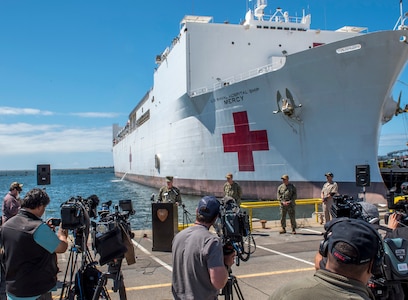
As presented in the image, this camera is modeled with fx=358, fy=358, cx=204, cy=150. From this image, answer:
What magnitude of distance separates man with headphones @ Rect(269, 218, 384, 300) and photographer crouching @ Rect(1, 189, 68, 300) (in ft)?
6.10

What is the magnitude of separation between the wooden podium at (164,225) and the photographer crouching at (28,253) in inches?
166

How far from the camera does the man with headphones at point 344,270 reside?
4.27 feet

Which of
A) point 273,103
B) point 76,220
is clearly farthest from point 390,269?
point 273,103

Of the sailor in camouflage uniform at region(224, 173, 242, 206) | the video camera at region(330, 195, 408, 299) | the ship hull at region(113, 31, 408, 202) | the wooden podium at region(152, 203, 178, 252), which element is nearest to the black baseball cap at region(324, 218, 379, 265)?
the video camera at region(330, 195, 408, 299)

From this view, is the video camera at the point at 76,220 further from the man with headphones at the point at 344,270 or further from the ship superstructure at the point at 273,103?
the ship superstructure at the point at 273,103

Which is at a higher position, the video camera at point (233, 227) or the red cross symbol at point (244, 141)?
the red cross symbol at point (244, 141)

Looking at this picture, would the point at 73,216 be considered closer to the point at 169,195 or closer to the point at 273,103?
the point at 169,195

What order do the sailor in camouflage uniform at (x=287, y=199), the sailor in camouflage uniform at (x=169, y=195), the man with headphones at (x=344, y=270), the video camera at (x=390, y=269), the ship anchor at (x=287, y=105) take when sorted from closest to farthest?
the man with headphones at (x=344, y=270), the video camera at (x=390, y=269), the sailor in camouflage uniform at (x=169, y=195), the sailor in camouflage uniform at (x=287, y=199), the ship anchor at (x=287, y=105)

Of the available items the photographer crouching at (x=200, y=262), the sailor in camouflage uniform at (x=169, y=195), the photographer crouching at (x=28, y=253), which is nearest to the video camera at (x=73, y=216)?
the photographer crouching at (x=28, y=253)

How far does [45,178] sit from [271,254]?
4.92 metres

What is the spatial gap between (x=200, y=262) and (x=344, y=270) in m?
1.03

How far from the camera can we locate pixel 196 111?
20.2 metres

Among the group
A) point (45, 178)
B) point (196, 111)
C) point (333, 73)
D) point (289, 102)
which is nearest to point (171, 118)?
point (196, 111)

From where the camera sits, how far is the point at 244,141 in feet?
56.8
